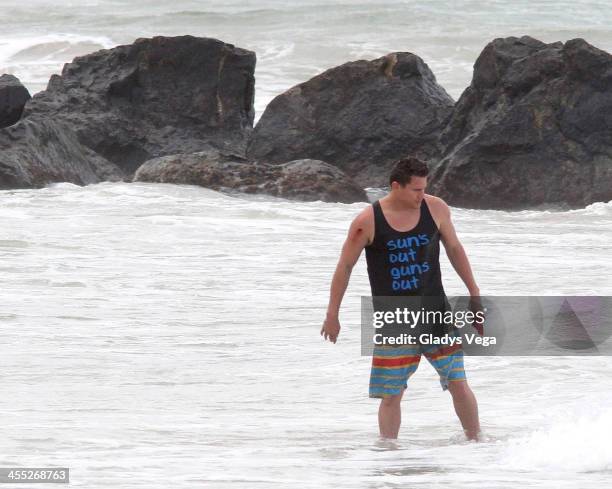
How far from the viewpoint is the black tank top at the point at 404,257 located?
6266 mm

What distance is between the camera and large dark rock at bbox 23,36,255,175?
1997 centimetres

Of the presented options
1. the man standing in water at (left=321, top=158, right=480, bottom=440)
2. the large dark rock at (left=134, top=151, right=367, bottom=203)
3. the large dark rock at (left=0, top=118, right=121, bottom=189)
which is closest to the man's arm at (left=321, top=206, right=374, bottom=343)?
the man standing in water at (left=321, top=158, right=480, bottom=440)

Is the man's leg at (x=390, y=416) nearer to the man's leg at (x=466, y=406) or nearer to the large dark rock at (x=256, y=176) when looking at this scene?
the man's leg at (x=466, y=406)

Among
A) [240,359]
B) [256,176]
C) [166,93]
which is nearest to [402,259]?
[240,359]

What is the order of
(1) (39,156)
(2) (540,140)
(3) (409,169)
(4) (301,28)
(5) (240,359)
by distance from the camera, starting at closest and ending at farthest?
(3) (409,169), (5) (240,359), (2) (540,140), (1) (39,156), (4) (301,28)

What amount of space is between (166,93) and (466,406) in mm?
14385

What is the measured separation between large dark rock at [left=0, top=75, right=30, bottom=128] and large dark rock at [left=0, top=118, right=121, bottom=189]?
1510mm

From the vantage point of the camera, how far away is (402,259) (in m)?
6.28

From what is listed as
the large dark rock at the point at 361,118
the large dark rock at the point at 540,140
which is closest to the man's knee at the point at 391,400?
the large dark rock at the point at 540,140

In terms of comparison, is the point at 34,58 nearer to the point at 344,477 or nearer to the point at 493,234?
the point at 493,234

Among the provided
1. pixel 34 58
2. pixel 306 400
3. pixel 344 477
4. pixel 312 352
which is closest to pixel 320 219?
pixel 312 352

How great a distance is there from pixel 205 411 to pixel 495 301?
3.78 m

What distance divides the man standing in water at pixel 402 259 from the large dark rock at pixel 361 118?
39.7 ft

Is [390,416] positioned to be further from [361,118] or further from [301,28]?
[301,28]
